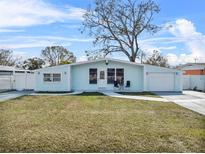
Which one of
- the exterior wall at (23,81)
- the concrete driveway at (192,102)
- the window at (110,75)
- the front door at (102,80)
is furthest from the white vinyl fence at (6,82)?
the concrete driveway at (192,102)

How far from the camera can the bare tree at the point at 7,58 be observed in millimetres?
52125

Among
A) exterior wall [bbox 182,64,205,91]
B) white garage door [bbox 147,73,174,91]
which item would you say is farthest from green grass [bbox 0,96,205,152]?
exterior wall [bbox 182,64,205,91]

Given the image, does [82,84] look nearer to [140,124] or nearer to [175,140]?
[140,124]

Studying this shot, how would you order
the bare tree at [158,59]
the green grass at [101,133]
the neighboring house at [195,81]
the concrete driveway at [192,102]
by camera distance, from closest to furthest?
the green grass at [101,133] < the concrete driveway at [192,102] < the neighboring house at [195,81] < the bare tree at [158,59]

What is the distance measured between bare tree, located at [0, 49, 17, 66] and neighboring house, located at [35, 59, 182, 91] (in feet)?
87.4

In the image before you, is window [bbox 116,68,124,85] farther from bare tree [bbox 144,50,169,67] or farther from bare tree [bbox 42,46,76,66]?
bare tree [bbox 42,46,76,66]

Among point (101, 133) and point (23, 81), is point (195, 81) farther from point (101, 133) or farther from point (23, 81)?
point (101, 133)

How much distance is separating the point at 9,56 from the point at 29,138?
1901 inches

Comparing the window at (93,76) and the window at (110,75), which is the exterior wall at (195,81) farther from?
the window at (93,76)

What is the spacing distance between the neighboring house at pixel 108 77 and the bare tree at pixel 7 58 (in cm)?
2664

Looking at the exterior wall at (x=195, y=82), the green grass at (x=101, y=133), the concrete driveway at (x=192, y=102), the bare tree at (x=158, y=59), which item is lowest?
the green grass at (x=101, y=133)

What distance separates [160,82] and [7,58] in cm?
3340

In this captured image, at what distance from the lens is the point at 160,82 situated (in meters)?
27.6

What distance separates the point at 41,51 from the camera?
54.0 meters
